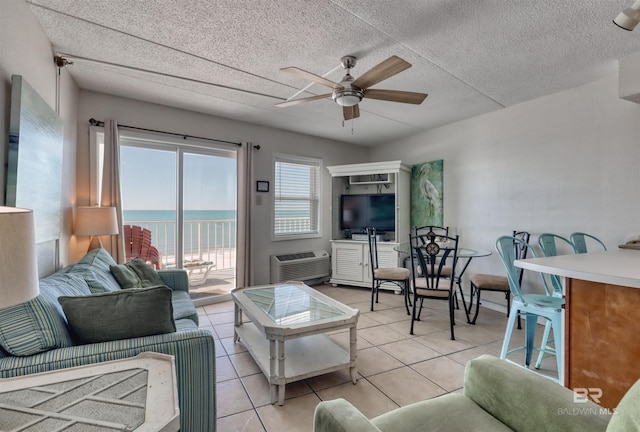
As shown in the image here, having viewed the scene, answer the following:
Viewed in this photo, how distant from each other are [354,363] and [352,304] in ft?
6.23

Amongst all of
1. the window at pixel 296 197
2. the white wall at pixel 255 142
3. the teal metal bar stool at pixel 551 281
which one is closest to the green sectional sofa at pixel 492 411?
the teal metal bar stool at pixel 551 281

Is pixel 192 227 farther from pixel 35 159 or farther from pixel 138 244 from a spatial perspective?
pixel 35 159

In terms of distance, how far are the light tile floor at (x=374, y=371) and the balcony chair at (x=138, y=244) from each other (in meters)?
1.00

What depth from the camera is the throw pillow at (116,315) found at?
140cm

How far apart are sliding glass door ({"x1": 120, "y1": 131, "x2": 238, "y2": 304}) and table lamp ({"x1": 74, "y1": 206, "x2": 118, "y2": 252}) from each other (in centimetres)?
64

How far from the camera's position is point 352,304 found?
409 centimetres

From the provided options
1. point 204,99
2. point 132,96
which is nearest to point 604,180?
→ point 204,99

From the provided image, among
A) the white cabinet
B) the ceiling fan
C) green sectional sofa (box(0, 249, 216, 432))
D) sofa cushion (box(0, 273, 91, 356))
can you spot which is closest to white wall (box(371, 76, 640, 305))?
the white cabinet

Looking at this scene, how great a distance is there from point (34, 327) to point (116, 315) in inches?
11.2

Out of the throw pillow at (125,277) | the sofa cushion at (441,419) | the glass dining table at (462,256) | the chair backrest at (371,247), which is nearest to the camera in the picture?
the sofa cushion at (441,419)

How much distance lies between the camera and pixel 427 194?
15.4 feet

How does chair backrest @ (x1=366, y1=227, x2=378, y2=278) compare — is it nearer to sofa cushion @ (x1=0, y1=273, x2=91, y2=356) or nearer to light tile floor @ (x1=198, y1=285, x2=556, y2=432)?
light tile floor @ (x1=198, y1=285, x2=556, y2=432)

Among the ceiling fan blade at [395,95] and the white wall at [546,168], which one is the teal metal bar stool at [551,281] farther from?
the ceiling fan blade at [395,95]

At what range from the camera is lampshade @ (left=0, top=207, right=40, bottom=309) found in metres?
0.72
